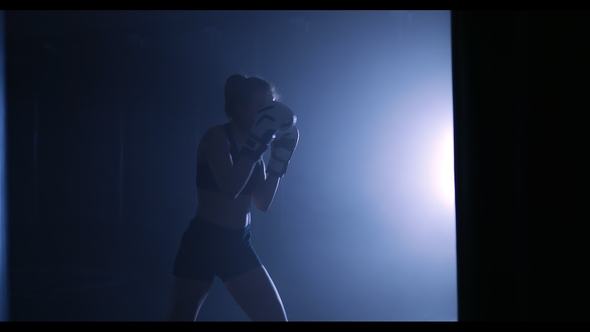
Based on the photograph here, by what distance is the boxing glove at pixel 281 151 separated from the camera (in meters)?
1.83

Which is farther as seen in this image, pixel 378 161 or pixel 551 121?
pixel 378 161

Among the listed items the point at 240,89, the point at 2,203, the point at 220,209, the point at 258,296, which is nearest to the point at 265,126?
the point at 240,89

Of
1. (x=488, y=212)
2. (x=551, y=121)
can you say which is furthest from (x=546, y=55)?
(x=488, y=212)

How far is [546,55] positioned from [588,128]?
0.92 ft

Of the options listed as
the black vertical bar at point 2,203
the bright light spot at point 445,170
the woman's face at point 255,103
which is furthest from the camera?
the bright light spot at point 445,170

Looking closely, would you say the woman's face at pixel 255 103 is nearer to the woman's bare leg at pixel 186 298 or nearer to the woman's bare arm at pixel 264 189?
the woman's bare arm at pixel 264 189

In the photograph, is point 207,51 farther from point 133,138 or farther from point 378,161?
point 378,161

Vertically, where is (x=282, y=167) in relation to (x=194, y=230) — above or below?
above

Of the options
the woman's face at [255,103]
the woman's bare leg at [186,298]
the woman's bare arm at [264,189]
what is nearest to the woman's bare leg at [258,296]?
the woman's bare leg at [186,298]

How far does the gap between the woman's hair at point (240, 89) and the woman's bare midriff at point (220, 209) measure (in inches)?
14.0

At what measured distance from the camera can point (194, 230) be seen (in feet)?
5.70

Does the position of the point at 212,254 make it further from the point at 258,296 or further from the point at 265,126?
the point at 265,126

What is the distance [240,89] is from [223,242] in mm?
666

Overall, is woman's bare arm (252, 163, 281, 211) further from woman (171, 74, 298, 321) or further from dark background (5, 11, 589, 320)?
dark background (5, 11, 589, 320)
